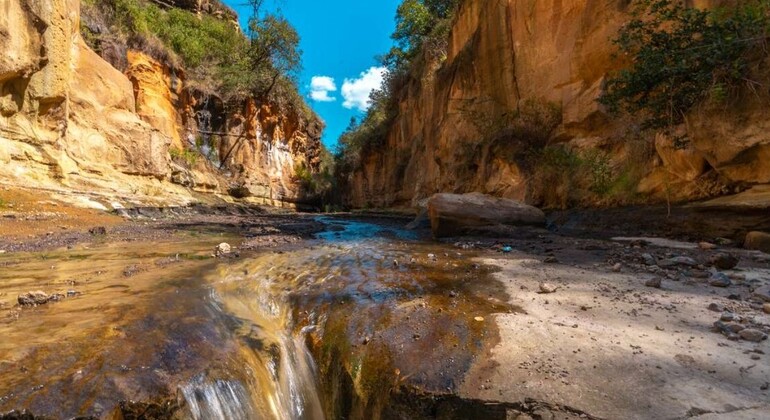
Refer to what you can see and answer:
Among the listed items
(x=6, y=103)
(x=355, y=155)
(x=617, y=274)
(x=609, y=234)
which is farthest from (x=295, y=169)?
(x=617, y=274)

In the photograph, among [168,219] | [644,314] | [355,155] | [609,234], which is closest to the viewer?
[644,314]

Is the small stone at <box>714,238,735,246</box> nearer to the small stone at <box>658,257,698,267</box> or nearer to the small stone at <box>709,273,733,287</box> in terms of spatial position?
the small stone at <box>658,257,698,267</box>

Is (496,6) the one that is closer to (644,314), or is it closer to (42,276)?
(644,314)

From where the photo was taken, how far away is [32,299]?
3766 millimetres

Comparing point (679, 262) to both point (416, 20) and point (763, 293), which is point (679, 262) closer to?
point (763, 293)

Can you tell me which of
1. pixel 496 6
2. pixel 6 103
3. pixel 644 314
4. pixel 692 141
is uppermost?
pixel 496 6

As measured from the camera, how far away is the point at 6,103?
10523 millimetres

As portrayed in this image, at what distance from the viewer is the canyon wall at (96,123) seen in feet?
35.1

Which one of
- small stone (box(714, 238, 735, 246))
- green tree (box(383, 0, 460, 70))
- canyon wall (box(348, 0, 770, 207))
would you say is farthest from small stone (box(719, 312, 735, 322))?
green tree (box(383, 0, 460, 70))

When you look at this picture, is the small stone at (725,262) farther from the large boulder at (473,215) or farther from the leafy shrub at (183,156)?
the leafy shrub at (183,156)

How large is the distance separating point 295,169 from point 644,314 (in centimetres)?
3378

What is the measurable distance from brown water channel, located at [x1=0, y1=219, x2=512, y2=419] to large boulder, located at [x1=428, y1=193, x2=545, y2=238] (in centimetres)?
456

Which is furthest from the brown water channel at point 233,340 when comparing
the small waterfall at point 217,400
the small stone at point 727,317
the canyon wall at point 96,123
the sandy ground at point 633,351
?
the canyon wall at point 96,123

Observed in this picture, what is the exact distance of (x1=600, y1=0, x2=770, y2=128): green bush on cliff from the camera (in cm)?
593
